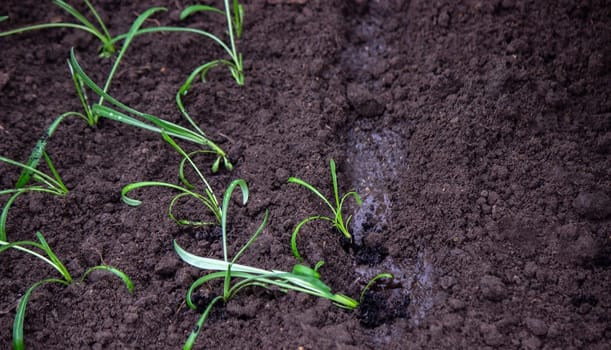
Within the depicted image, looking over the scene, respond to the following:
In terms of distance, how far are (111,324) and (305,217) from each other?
71 cm

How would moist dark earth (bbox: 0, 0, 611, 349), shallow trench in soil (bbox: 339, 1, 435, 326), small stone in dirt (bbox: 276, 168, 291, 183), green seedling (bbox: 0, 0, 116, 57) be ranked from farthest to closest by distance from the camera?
green seedling (bbox: 0, 0, 116, 57)
small stone in dirt (bbox: 276, 168, 291, 183)
shallow trench in soil (bbox: 339, 1, 435, 326)
moist dark earth (bbox: 0, 0, 611, 349)

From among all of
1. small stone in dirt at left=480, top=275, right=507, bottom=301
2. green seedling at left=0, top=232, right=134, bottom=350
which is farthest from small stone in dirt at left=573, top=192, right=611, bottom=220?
green seedling at left=0, top=232, right=134, bottom=350

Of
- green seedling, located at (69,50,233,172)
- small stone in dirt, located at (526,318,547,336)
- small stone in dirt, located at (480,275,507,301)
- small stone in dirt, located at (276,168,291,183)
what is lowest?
small stone in dirt, located at (526,318,547,336)

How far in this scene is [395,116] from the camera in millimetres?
2209

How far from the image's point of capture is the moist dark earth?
1701mm

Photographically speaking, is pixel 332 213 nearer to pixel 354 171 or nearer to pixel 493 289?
pixel 354 171

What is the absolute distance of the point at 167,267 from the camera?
1822mm

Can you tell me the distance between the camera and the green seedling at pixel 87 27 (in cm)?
227

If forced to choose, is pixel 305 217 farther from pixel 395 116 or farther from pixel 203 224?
pixel 395 116

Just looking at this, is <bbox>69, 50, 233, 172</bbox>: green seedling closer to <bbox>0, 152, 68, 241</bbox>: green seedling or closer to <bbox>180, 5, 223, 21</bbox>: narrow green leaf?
<bbox>0, 152, 68, 241</bbox>: green seedling

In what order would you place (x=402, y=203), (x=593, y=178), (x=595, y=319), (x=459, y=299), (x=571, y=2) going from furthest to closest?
(x=571, y=2), (x=402, y=203), (x=593, y=178), (x=459, y=299), (x=595, y=319)

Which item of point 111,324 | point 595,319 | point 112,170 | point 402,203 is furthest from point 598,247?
point 112,170

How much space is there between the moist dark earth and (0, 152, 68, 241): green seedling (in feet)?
0.16

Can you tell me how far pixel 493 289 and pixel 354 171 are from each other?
27.2 inches
